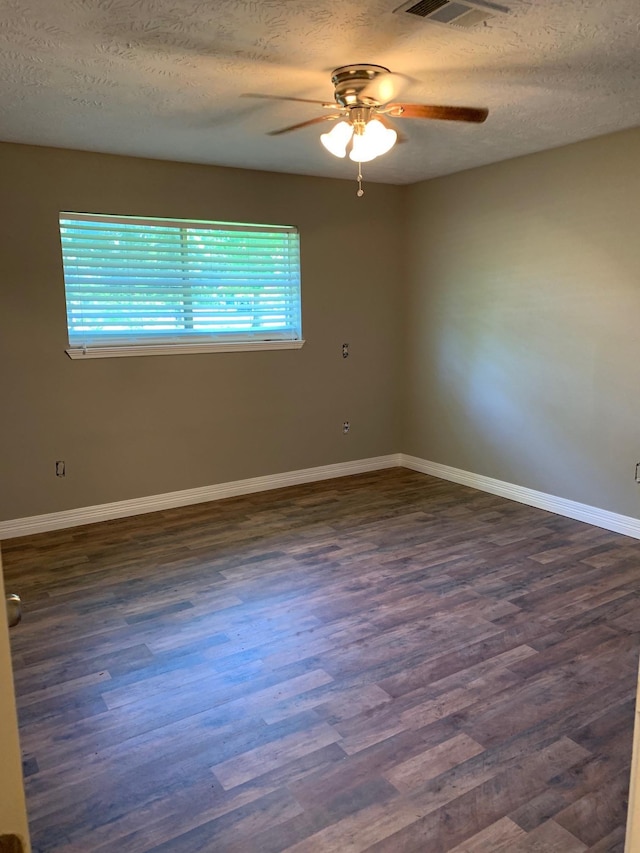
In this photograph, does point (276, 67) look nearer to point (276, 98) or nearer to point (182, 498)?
point (276, 98)

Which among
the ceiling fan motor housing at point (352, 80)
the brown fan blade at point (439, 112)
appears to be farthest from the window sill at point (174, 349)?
the brown fan blade at point (439, 112)

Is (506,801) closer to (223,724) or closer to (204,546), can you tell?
(223,724)

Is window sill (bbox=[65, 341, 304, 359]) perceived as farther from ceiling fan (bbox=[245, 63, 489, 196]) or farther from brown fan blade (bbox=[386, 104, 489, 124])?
brown fan blade (bbox=[386, 104, 489, 124])

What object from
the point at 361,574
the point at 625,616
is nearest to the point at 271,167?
the point at 361,574

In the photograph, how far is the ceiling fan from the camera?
256cm

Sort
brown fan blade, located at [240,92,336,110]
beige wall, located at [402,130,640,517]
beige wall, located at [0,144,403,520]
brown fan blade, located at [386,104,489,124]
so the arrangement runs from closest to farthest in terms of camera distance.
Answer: brown fan blade, located at [386,104,489,124] < brown fan blade, located at [240,92,336,110] < beige wall, located at [402,130,640,517] < beige wall, located at [0,144,403,520]

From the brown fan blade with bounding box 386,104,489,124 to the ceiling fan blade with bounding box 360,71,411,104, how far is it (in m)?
0.14

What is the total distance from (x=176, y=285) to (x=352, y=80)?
2.25m

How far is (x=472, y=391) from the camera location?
16.3 feet

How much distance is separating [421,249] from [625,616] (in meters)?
3.38

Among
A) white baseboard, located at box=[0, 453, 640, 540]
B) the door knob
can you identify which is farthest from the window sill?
the door knob

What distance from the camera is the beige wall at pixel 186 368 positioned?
3.97m

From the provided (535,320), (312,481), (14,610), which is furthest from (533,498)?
(14,610)

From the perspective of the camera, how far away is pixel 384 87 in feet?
9.22
